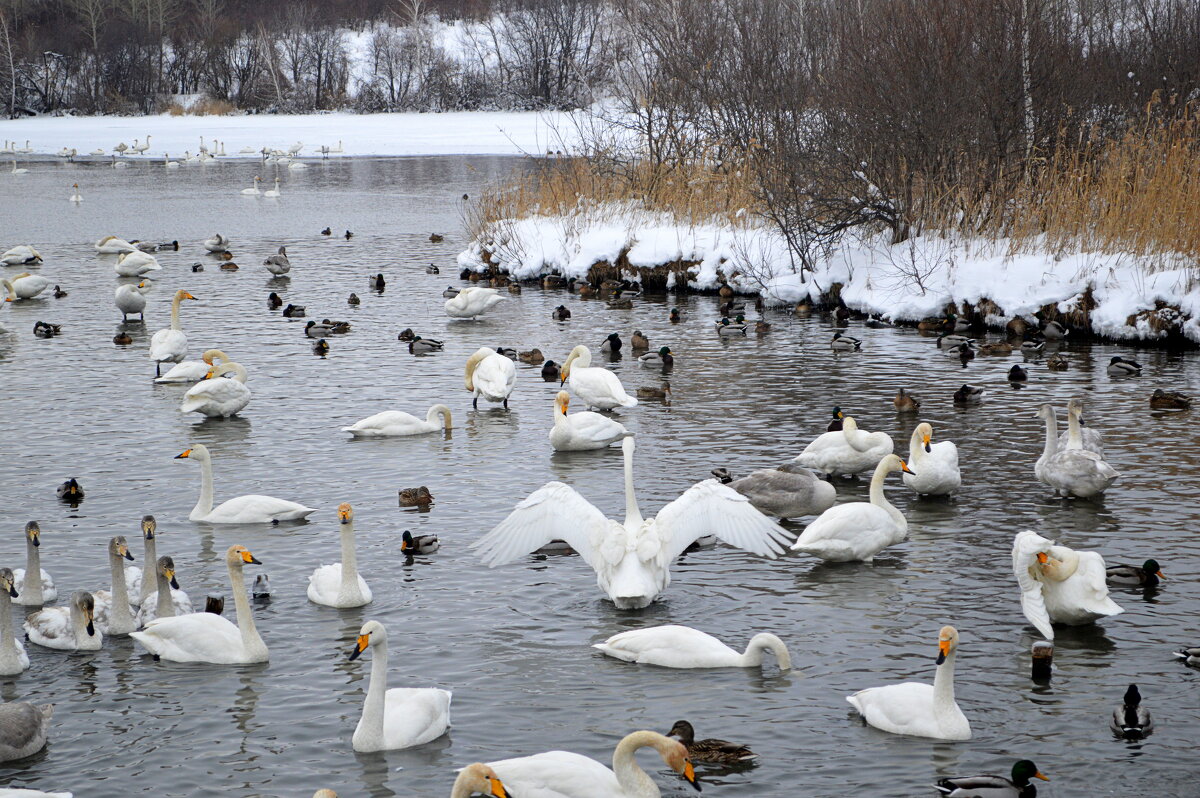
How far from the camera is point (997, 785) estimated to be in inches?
256

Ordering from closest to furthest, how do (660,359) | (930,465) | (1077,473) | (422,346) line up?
1. (1077,473)
2. (930,465)
3. (660,359)
4. (422,346)

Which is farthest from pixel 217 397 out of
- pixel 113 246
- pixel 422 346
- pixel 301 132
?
pixel 301 132

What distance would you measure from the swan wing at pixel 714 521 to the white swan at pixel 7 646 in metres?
4.29

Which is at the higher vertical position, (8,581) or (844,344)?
(844,344)

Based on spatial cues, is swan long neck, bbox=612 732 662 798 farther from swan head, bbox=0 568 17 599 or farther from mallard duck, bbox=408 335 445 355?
mallard duck, bbox=408 335 445 355

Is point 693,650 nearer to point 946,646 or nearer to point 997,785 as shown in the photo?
point 946,646

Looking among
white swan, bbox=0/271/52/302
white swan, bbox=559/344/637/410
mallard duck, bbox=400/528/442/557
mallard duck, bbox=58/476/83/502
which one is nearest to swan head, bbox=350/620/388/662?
mallard duck, bbox=400/528/442/557

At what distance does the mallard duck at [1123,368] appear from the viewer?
54.8 ft

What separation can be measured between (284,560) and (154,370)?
29.2 ft

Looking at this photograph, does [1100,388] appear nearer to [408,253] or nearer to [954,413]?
[954,413]

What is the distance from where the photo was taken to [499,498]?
12.2m

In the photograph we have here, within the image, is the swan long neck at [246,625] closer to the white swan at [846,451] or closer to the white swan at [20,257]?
the white swan at [846,451]

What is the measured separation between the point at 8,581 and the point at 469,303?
1362 cm

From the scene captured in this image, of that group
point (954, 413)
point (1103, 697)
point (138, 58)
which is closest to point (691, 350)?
point (954, 413)
